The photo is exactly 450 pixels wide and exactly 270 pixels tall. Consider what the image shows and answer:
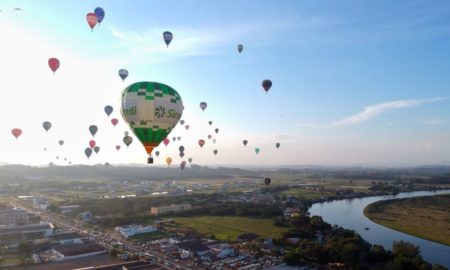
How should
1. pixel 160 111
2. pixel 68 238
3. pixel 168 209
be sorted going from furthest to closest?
pixel 168 209 < pixel 68 238 < pixel 160 111

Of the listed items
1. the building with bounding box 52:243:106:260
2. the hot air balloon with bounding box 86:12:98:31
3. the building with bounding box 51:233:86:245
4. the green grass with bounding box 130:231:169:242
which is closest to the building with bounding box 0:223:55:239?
the building with bounding box 51:233:86:245

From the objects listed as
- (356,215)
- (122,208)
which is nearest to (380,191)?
(356,215)

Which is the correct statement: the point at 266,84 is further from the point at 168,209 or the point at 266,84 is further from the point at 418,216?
the point at 418,216

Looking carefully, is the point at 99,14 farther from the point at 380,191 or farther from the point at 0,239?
the point at 380,191

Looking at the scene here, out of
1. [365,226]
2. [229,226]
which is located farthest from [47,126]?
[365,226]

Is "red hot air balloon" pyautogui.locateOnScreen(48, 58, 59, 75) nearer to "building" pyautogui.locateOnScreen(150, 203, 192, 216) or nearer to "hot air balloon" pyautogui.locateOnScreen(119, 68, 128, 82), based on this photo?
"hot air balloon" pyautogui.locateOnScreen(119, 68, 128, 82)

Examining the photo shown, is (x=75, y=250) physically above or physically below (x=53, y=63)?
below
